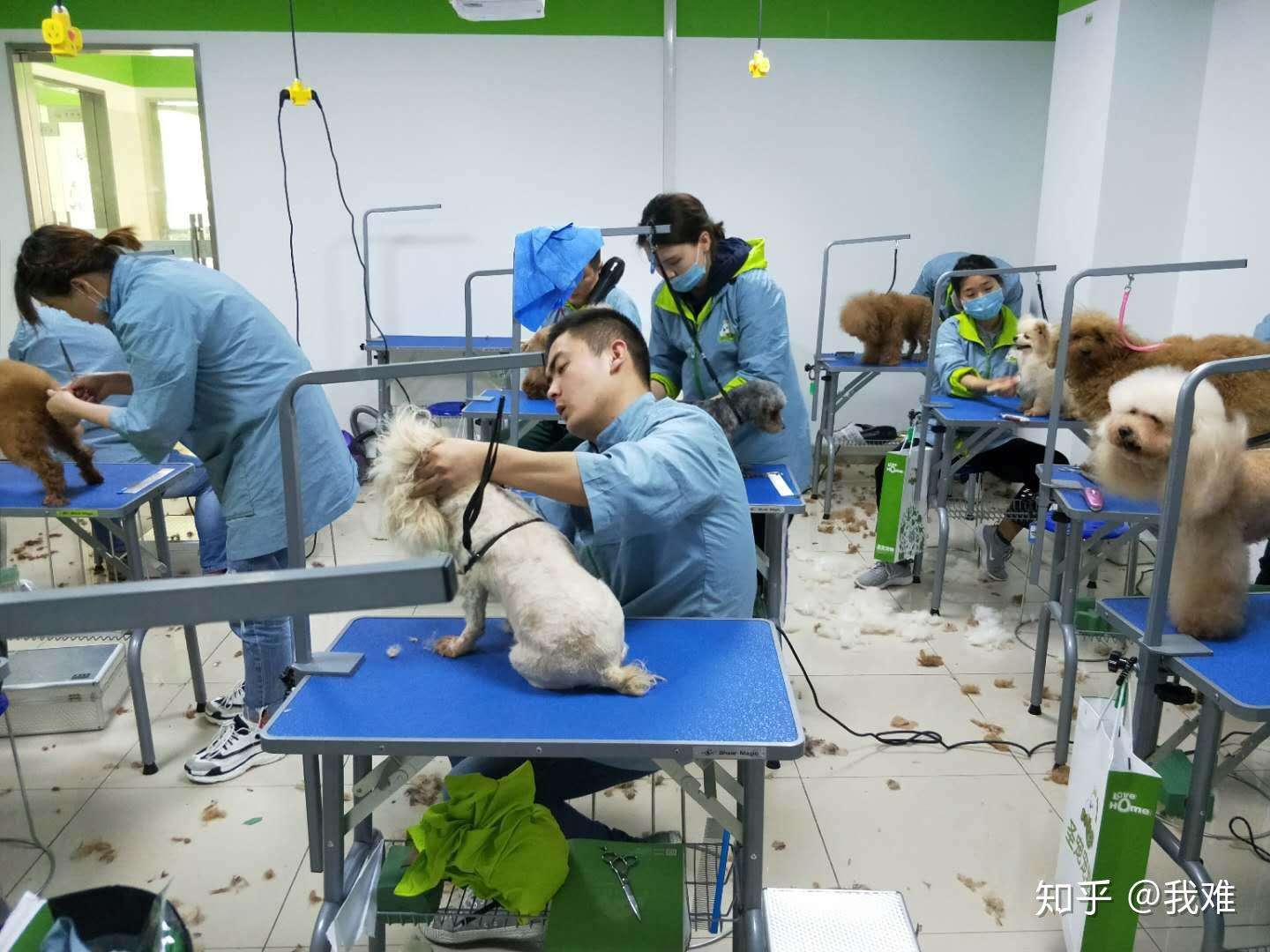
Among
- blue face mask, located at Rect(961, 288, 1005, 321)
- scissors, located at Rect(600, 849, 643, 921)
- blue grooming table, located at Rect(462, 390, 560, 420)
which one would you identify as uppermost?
blue face mask, located at Rect(961, 288, 1005, 321)

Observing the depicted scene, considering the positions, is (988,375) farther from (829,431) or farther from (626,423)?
(626,423)

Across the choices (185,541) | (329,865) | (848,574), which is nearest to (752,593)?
(329,865)

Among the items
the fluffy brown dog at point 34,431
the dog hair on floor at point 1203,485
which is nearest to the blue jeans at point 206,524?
the fluffy brown dog at point 34,431

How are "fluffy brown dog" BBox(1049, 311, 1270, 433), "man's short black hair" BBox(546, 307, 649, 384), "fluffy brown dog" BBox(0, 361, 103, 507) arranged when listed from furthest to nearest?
"fluffy brown dog" BBox(0, 361, 103, 507)
"fluffy brown dog" BBox(1049, 311, 1270, 433)
"man's short black hair" BBox(546, 307, 649, 384)

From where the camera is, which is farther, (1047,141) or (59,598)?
(1047,141)

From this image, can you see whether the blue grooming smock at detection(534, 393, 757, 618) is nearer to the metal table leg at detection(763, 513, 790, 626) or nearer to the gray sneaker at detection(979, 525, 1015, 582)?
the metal table leg at detection(763, 513, 790, 626)

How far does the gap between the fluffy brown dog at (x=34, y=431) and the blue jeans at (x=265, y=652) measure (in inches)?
22.8

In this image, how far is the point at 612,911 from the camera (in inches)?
62.7

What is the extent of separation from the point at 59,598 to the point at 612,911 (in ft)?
4.31

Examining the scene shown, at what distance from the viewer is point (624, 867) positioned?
5.41 feet

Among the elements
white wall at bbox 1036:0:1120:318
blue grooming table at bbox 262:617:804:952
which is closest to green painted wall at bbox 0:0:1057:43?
white wall at bbox 1036:0:1120:318

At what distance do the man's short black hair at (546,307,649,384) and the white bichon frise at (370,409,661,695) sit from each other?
0.32 metres

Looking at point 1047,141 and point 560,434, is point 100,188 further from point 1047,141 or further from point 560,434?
point 1047,141

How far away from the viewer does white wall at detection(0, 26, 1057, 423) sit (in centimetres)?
558
